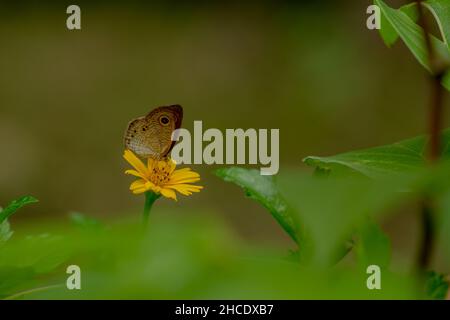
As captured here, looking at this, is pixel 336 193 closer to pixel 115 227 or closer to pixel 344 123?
pixel 115 227

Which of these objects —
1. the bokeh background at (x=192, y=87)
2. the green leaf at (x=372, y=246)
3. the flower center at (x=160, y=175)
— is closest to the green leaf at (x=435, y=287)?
the green leaf at (x=372, y=246)

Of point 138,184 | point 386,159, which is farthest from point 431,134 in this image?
point 138,184

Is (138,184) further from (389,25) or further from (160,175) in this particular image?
(389,25)

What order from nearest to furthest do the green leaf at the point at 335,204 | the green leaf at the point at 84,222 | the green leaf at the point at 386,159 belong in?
the green leaf at the point at 335,204 → the green leaf at the point at 386,159 → the green leaf at the point at 84,222

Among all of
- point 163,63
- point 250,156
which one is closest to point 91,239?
point 250,156

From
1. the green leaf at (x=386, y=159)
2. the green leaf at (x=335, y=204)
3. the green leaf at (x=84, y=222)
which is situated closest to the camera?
the green leaf at (x=335, y=204)
